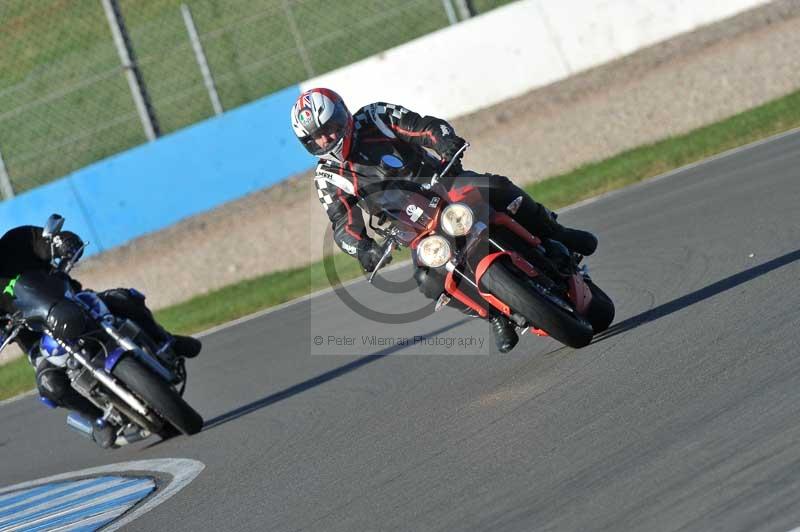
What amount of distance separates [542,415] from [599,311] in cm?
165

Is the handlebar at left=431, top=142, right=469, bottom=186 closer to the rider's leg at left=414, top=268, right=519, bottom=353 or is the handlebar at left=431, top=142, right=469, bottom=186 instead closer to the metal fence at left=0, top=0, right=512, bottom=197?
the rider's leg at left=414, top=268, right=519, bottom=353

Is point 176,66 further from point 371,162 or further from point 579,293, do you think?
point 579,293

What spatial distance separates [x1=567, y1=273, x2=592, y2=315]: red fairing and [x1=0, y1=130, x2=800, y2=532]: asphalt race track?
237mm

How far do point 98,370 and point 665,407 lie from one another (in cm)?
423

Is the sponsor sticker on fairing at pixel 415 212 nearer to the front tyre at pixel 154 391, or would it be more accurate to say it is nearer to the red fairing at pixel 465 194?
the red fairing at pixel 465 194

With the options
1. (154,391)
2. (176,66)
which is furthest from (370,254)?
(176,66)

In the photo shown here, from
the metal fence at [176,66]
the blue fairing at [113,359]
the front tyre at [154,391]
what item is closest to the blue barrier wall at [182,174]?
the metal fence at [176,66]

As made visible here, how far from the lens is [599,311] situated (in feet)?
25.5

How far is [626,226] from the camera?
1192cm

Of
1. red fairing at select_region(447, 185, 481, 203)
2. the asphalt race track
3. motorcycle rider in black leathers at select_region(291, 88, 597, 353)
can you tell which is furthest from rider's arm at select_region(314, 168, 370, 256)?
the asphalt race track

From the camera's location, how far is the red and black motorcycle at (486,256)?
22.6ft

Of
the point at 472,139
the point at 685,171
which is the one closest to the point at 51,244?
the point at 685,171

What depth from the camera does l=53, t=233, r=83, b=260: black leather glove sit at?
8.73 metres

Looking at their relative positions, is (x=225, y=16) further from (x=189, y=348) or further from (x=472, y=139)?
(x=189, y=348)
